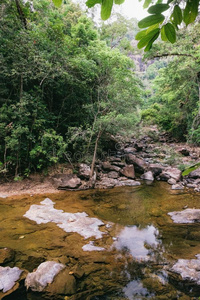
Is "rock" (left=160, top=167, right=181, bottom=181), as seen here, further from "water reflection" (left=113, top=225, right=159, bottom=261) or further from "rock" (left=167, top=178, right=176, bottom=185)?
"water reflection" (left=113, top=225, right=159, bottom=261)

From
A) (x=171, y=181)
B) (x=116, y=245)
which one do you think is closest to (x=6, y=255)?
(x=116, y=245)

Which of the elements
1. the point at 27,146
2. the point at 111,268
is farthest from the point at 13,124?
the point at 111,268

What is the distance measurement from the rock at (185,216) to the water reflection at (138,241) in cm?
94

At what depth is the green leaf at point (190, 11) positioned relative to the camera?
721mm

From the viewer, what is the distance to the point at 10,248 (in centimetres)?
381

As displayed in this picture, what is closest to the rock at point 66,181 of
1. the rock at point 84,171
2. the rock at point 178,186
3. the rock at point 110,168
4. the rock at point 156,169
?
the rock at point 84,171

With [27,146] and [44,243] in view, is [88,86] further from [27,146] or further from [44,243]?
[44,243]

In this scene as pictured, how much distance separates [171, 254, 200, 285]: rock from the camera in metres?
3.11

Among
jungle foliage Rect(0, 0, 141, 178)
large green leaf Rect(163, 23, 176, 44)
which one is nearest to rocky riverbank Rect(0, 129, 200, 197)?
jungle foliage Rect(0, 0, 141, 178)

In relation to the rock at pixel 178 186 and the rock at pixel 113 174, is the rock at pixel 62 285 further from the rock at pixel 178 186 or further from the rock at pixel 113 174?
the rock at pixel 113 174

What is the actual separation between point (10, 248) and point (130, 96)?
829 centimetres

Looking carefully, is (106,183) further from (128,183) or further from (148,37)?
(148,37)

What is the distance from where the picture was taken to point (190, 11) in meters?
0.75

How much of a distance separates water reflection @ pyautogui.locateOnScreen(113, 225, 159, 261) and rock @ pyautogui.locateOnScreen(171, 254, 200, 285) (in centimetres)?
58
